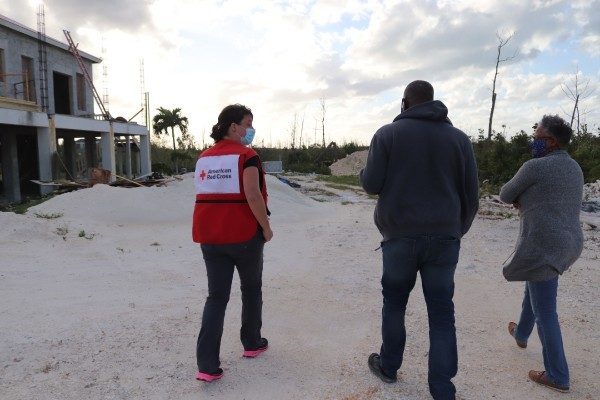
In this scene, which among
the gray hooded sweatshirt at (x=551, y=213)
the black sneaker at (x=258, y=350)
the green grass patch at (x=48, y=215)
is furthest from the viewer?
the green grass patch at (x=48, y=215)

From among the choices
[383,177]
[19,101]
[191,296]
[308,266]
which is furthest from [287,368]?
[19,101]

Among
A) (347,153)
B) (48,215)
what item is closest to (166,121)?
(347,153)

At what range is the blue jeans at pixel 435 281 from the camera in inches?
103

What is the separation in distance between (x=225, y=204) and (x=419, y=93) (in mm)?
1317

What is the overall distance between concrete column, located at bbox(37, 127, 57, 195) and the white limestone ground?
8.34 m

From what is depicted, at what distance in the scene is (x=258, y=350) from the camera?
11.2 ft

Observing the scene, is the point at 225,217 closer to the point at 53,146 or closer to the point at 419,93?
the point at 419,93

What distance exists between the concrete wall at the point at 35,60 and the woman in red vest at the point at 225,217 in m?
16.1

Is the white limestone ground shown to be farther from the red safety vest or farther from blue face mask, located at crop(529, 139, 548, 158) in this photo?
blue face mask, located at crop(529, 139, 548, 158)

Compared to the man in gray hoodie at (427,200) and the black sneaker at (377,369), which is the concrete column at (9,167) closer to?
the black sneaker at (377,369)

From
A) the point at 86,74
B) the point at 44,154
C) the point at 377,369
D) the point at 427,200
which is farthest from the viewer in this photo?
the point at 86,74

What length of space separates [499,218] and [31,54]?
16.7 metres

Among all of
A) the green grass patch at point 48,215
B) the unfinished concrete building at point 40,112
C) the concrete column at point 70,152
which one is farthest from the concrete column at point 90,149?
the green grass patch at point 48,215

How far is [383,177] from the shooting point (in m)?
2.69
